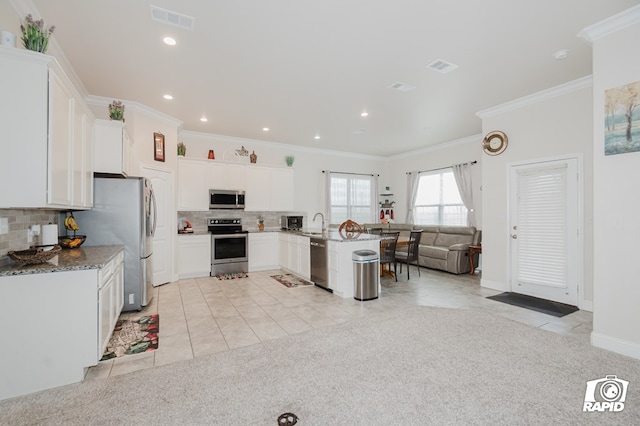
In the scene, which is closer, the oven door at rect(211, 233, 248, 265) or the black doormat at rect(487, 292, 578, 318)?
the black doormat at rect(487, 292, 578, 318)

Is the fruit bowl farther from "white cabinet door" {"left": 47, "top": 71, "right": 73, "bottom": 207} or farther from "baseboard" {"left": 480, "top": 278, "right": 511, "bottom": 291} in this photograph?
"baseboard" {"left": 480, "top": 278, "right": 511, "bottom": 291}

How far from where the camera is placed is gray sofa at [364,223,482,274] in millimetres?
6199

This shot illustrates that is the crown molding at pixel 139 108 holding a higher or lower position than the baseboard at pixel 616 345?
higher

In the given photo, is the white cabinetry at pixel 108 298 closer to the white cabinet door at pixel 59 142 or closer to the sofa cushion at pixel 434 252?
the white cabinet door at pixel 59 142

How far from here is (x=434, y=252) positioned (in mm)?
6574

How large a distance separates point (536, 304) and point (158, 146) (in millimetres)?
6536

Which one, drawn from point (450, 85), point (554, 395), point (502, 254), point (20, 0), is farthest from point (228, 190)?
point (554, 395)

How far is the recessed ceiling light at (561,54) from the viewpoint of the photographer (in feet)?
10.5

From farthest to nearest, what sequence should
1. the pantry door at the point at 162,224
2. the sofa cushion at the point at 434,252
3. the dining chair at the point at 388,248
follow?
the sofa cushion at the point at 434,252
the dining chair at the point at 388,248
the pantry door at the point at 162,224

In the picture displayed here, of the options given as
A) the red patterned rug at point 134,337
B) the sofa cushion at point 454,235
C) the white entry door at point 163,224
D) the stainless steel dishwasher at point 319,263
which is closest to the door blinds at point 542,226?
the sofa cushion at point 454,235

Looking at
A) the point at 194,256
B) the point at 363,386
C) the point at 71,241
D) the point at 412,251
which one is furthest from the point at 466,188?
the point at 71,241

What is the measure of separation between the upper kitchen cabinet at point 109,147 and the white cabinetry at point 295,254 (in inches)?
121

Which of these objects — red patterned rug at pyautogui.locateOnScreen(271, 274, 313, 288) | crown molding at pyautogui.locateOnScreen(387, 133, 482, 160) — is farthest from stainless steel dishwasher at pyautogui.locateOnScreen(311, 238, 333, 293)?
crown molding at pyautogui.locateOnScreen(387, 133, 482, 160)

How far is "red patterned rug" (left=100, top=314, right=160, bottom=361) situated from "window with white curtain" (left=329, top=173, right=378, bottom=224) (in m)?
5.37
